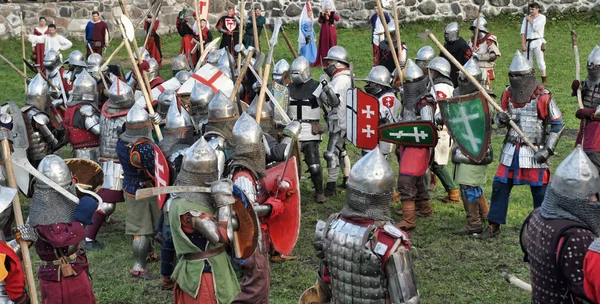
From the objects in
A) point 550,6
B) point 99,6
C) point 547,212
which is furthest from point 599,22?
point 547,212

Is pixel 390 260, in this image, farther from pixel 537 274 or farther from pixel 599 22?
pixel 599 22

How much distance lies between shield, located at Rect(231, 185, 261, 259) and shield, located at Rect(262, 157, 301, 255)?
86cm

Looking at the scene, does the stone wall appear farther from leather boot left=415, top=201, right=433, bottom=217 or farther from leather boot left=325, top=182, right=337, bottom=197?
leather boot left=415, top=201, right=433, bottom=217

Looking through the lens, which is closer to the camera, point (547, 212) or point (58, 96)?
point (547, 212)

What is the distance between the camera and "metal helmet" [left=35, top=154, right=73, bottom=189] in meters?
6.07

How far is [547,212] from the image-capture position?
4852mm

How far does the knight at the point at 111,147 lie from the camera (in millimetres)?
8828

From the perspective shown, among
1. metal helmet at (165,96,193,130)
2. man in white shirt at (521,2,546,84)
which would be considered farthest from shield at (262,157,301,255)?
man in white shirt at (521,2,546,84)

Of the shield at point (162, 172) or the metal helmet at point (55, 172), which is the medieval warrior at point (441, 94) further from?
the metal helmet at point (55, 172)

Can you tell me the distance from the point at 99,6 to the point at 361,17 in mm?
6737

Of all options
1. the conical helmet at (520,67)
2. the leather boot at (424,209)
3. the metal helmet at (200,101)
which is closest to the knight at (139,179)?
the metal helmet at (200,101)

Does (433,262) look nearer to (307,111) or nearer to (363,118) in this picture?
(363,118)

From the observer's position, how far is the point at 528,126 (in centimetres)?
823

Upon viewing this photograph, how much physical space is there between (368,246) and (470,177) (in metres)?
4.11
